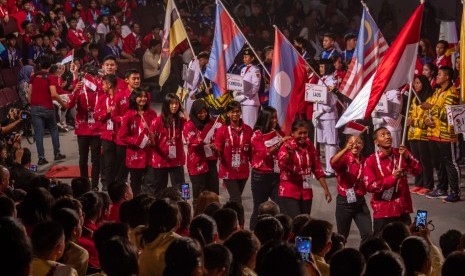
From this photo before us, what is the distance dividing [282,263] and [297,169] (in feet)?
16.9

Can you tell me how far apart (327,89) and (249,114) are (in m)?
2.22

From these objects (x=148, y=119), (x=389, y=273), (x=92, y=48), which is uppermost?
(x=92, y=48)

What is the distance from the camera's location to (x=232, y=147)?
11.7m

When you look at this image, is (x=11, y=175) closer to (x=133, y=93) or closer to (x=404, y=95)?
(x=133, y=93)

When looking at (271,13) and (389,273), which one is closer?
(389,273)

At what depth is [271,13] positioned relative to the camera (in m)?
26.1

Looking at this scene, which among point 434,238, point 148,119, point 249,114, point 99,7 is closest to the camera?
point 434,238

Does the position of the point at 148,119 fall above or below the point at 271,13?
below

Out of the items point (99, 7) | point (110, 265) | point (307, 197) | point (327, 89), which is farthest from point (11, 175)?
point (99, 7)

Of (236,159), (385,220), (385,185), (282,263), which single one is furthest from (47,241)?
(236,159)

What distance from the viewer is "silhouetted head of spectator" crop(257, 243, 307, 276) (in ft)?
18.5

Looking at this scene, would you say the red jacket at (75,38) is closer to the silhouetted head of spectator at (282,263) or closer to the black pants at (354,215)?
the black pants at (354,215)

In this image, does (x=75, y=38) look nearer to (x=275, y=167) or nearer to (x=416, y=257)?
(x=275, y=167)

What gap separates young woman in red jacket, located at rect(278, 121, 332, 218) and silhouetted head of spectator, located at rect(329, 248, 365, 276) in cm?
465
